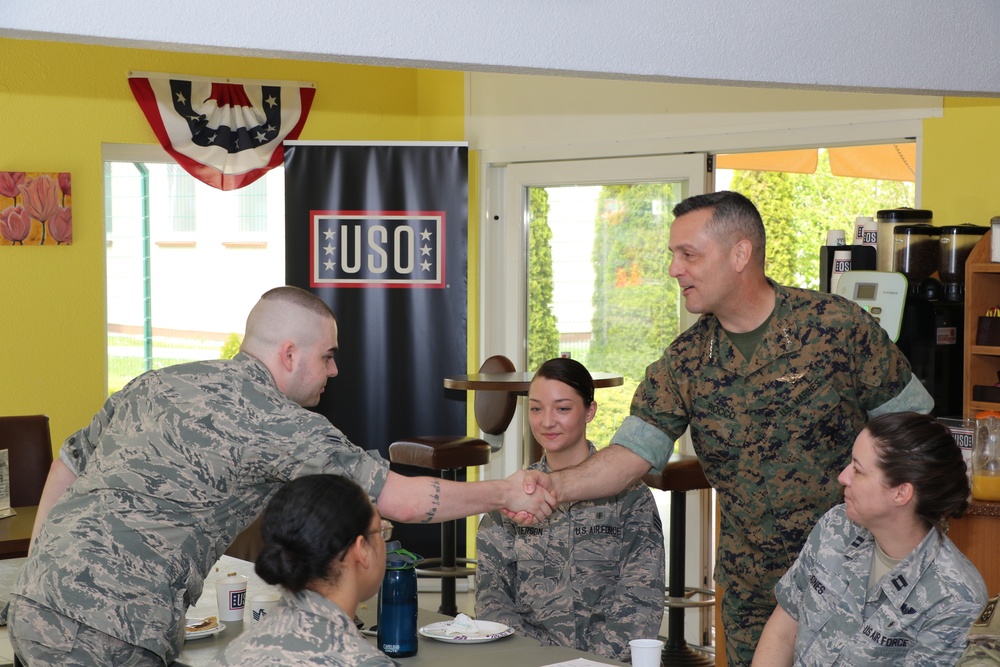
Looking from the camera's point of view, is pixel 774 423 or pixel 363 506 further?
pixel 774 423

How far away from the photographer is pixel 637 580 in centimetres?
315

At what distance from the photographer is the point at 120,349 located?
5934 millimetres

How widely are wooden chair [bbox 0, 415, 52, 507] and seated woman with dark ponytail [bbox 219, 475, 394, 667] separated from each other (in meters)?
2.80

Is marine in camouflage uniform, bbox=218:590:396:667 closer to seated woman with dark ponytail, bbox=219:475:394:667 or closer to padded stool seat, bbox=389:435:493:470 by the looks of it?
seated woman with dark ponytail, bbox=219:475:394:667

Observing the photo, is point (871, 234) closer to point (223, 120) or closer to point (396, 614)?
point (396, 614)

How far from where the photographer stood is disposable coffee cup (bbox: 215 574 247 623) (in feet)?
9.14

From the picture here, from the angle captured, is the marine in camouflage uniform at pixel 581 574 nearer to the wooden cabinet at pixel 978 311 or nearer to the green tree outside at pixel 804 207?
the wooden cabinet at pixel 978 311

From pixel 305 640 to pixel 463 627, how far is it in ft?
2.80

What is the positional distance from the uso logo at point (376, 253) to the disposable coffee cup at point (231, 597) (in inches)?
123

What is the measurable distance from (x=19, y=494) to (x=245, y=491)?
238cm

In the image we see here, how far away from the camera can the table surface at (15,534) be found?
3.46 meters

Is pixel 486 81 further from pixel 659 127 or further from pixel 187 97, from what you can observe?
pixel 187 97

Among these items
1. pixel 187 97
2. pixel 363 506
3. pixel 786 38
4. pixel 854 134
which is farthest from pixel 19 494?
pixel 854 134

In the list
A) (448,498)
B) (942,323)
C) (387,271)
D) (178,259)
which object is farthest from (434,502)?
(178,259)
